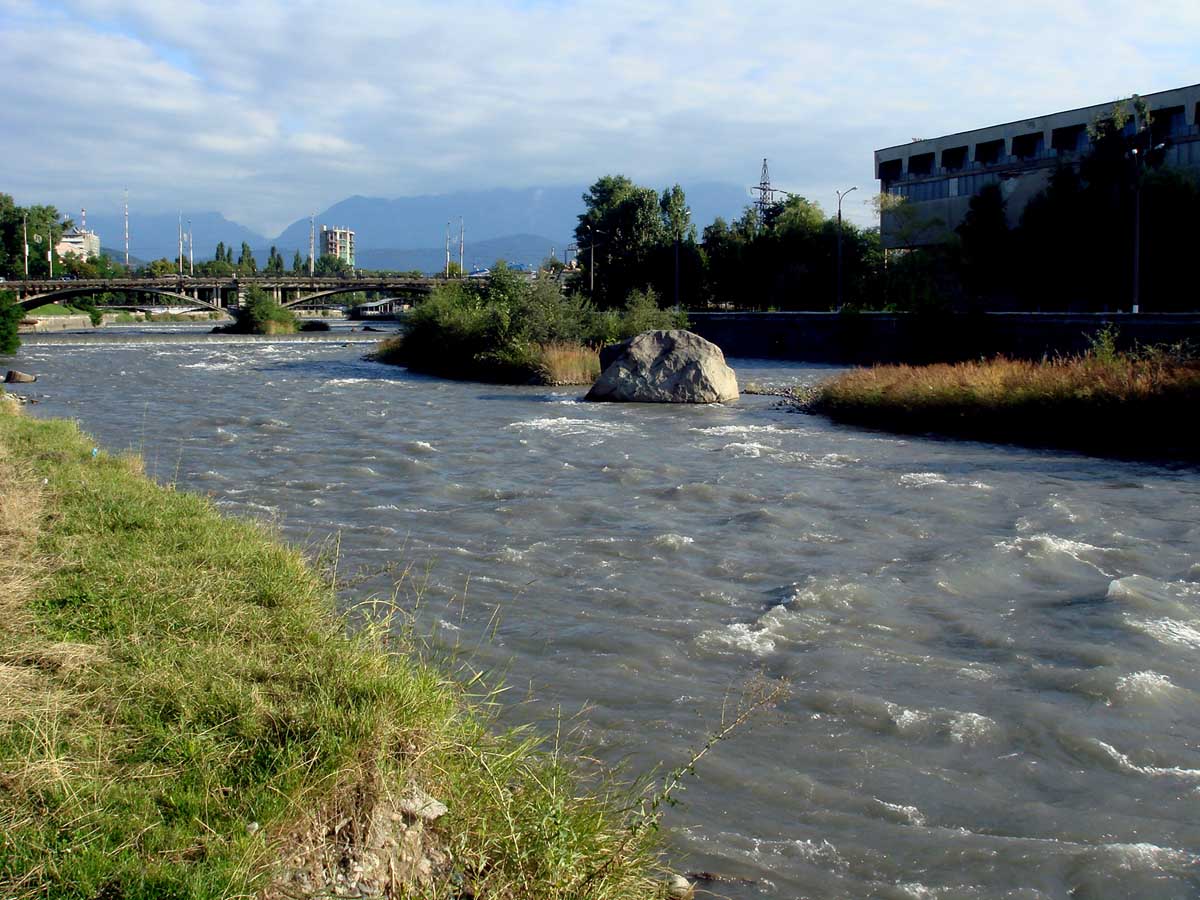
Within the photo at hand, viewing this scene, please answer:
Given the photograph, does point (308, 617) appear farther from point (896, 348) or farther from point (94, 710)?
point (896, 348)

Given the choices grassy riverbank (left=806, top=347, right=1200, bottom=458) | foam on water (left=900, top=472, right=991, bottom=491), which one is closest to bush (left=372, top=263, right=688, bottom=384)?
grassy riverbank (left=806, top=347, right=1200, bottom=458)

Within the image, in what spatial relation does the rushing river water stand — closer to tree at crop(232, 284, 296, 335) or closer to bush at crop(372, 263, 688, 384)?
bush at crop(372, 263, 688, 384)

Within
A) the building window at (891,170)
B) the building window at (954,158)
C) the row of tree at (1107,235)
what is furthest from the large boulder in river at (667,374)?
the building window at (891,170)

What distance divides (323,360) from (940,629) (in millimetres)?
45515

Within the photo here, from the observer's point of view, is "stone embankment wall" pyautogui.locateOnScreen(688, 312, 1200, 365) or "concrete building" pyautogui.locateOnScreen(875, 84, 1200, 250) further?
"concrete building" pyautogui.locateOnScreen(875, 84, 1200, 250)

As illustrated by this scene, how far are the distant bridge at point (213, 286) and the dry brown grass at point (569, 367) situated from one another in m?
45.2

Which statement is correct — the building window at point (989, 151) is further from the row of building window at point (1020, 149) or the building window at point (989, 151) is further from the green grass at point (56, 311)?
the green grass at point (56, 311)

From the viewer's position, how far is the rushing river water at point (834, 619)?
5.95 metres

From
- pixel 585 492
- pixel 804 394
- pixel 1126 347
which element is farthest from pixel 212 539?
pixel 1126 347

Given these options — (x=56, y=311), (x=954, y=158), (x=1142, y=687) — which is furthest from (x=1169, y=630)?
(x=56, y=311)

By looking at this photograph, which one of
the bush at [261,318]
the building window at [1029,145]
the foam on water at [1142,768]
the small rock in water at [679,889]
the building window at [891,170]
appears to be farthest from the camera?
the building window at [891,170]

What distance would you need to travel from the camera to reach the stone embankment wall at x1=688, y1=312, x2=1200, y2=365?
3656 cm

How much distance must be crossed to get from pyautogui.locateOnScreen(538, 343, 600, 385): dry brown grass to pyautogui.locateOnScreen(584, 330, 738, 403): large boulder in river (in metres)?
5.76

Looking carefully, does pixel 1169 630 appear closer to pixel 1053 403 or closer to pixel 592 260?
pixel 1053 403
